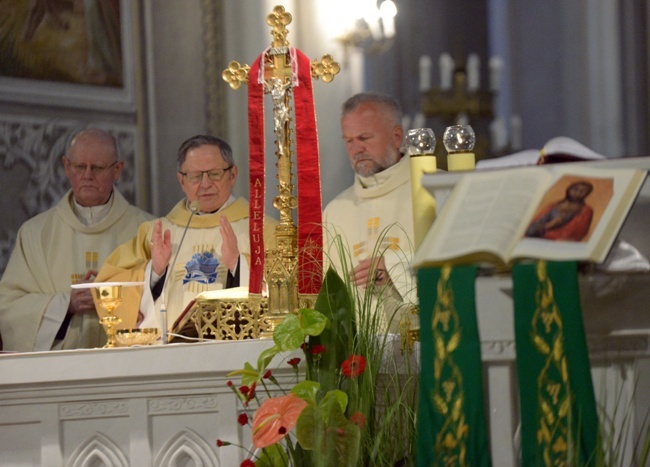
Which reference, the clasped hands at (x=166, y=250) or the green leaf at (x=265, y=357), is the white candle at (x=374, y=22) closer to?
the clasped hands at (x=166, y=250)

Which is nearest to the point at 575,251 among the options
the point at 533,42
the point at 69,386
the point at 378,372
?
the point at 378,372

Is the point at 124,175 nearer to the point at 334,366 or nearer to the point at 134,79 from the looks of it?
the point at 134,79

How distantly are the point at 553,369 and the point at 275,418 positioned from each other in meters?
0.94

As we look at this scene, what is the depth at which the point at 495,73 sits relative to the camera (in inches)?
285

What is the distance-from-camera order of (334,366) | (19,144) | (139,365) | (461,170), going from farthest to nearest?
1. (19,144)
2. (139,365)
3. (334,366)
4. (461,170)

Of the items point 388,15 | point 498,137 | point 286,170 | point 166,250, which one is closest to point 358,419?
point 286,170

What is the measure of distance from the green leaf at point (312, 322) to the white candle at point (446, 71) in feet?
12.2

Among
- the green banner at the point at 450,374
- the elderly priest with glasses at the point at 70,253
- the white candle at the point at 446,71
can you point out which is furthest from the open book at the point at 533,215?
the white candle at the point at 446,71

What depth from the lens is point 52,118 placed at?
7180mm

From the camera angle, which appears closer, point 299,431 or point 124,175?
point 299,431

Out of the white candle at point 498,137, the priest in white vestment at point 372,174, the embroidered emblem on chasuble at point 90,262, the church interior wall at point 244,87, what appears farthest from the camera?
the white candle at point 498,137

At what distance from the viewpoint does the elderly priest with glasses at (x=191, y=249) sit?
564cm

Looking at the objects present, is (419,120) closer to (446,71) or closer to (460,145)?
(446,71)

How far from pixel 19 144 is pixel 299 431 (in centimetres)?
401
